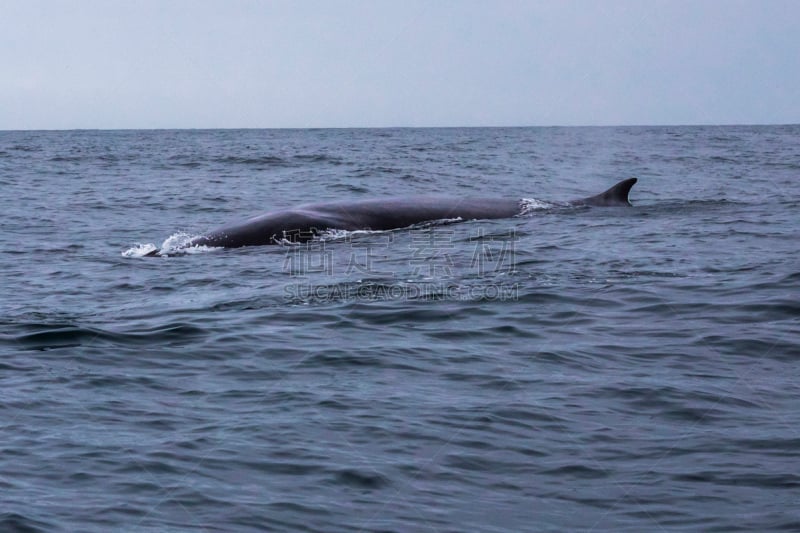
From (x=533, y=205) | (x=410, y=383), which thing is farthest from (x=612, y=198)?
(x=410, y=383)

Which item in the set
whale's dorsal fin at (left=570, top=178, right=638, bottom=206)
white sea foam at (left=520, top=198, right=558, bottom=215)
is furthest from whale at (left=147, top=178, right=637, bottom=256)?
whale's dorsal fin at (left=570, top=178, right=638, bottom=206)

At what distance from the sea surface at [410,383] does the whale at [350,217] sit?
41 centimetres

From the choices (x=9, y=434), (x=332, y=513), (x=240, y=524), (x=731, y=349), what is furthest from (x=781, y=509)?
(x=9, y=434)

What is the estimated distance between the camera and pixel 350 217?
1659cm

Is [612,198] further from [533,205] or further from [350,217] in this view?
[350,217]

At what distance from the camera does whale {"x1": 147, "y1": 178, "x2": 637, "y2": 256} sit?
1567 centimetres

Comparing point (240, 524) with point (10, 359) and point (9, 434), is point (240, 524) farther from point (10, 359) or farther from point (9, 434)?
point (10, 359)

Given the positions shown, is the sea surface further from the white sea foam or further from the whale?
the white sea foam

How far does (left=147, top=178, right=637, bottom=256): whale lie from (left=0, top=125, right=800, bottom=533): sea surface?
410mm

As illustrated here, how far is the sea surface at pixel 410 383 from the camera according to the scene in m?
5.53

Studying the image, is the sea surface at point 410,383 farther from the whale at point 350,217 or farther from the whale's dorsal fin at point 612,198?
the whale's dorsal fin at point 612,198

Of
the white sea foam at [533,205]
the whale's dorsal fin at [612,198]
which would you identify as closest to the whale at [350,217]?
the white sea foam at [533,205]

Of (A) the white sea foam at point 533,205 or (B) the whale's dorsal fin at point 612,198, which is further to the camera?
(B) the whale's dorsal fin at point 612,198

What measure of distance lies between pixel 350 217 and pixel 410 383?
355 inches
